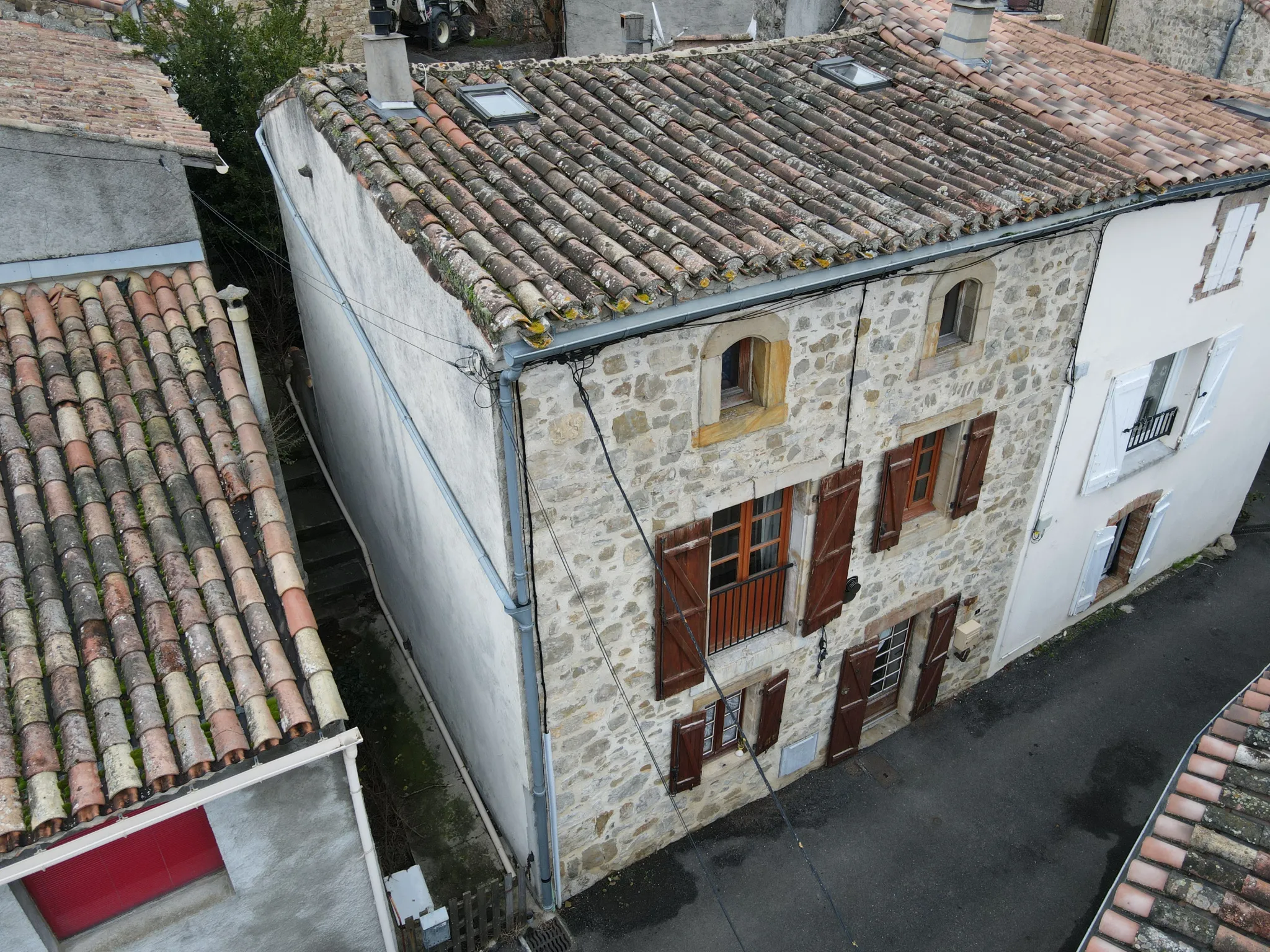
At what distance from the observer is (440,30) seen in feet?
88.4

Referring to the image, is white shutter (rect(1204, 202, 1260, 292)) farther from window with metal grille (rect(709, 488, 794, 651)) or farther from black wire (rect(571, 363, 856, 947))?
black wire (rect(571, 363, 856, 947))

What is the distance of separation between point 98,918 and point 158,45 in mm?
13020

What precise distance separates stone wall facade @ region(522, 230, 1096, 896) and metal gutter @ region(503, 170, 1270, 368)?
0.92 ft

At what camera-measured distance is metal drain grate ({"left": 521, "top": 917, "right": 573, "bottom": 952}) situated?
9188mm

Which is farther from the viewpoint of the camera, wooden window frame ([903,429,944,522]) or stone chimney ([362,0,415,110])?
wooden window frame ([903,429,944,522])

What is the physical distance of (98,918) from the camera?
6465 mm

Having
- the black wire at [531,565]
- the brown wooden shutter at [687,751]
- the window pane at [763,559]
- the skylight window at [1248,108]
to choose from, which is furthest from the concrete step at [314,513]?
the skylight window at [1248,108]

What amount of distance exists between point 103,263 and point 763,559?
690cm

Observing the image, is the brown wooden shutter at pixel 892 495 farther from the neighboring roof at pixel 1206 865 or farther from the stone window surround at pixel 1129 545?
the stone window surround at pixel 1129 545

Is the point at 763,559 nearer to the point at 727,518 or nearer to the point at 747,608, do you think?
the point at 747,608

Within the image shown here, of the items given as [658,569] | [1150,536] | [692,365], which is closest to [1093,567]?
[1150,536]

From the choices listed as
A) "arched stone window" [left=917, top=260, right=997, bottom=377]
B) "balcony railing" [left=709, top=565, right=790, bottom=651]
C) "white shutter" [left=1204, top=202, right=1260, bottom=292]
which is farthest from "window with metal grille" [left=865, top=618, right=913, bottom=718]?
"white shutter" [left=1204, top=202, right=1260, bottom=292]

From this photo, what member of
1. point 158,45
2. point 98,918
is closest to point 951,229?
point 98,918

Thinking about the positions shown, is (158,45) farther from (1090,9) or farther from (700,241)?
(1090,9)
